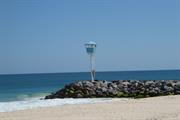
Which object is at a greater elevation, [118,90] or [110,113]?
[118,90]

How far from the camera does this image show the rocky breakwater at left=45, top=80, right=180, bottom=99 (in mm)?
27047

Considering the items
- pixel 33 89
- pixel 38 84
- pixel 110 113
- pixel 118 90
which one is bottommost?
pixel 33 89

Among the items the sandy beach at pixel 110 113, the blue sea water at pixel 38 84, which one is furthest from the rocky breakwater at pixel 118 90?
the blue sea water at pixel 38 84

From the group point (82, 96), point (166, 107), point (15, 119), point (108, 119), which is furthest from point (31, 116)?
point (82, 96)

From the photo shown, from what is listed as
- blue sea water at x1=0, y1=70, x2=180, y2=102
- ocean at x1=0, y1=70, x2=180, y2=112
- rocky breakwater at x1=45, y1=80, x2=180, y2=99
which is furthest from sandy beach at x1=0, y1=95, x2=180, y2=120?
blue sea water at x1=0, y1=70, x2=180, y2=102

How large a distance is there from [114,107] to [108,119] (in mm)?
3581

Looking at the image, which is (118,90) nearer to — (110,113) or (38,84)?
(110,113)

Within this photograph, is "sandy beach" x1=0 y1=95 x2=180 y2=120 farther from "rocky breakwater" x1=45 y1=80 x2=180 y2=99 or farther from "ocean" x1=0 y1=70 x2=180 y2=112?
"rocky breakwater" x1=45 y1=80 x2=180 y2=99

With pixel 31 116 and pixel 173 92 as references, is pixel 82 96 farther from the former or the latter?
pixel 31 116

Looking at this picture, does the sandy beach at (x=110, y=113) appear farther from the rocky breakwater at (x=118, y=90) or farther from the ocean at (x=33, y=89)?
the rocky breakwater at (x=118, y=90)

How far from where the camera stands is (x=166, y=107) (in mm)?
18422

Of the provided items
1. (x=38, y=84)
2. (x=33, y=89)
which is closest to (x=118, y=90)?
(x=33, y=89)

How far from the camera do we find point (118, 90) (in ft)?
91.5

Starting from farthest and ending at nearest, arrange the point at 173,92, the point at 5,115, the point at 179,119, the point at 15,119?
the point at 173,92 → the point at 5,115 → the point at 15,119 → the point at 179,119
